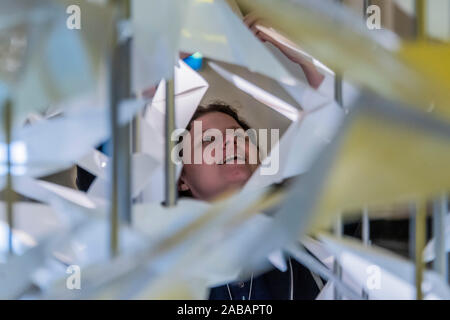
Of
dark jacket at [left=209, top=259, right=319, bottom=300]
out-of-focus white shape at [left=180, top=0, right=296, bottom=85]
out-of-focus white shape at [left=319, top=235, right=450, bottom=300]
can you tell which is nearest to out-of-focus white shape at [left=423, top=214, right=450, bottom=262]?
out-of-focus white shape at [left=319, top=235, right=450, bottom=300]

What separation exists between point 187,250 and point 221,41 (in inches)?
4.7

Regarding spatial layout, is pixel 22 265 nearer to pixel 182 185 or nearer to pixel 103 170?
pixel 103 170

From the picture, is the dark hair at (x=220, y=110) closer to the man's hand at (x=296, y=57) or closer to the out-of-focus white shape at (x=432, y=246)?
the man's hand at (x=296, y=57)

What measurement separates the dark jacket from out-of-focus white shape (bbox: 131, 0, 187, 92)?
345 mm

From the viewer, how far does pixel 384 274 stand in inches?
11.3

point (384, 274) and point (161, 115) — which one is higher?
point (161, 115)

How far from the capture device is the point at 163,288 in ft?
0.55

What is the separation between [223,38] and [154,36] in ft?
0.15

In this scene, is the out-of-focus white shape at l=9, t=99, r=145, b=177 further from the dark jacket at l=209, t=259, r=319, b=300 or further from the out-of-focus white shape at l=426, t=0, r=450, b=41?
the dark jacket at l=209, t=259, r=319, b=300

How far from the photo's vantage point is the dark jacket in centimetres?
52

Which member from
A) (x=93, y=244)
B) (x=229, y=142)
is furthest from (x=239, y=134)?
(x=93, y=244)

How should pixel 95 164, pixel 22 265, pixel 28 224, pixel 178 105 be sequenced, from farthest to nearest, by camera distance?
pixel 178 105, pixel 95 164, pixel 28 224, pixel 22 265

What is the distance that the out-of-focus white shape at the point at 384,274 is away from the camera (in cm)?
22
